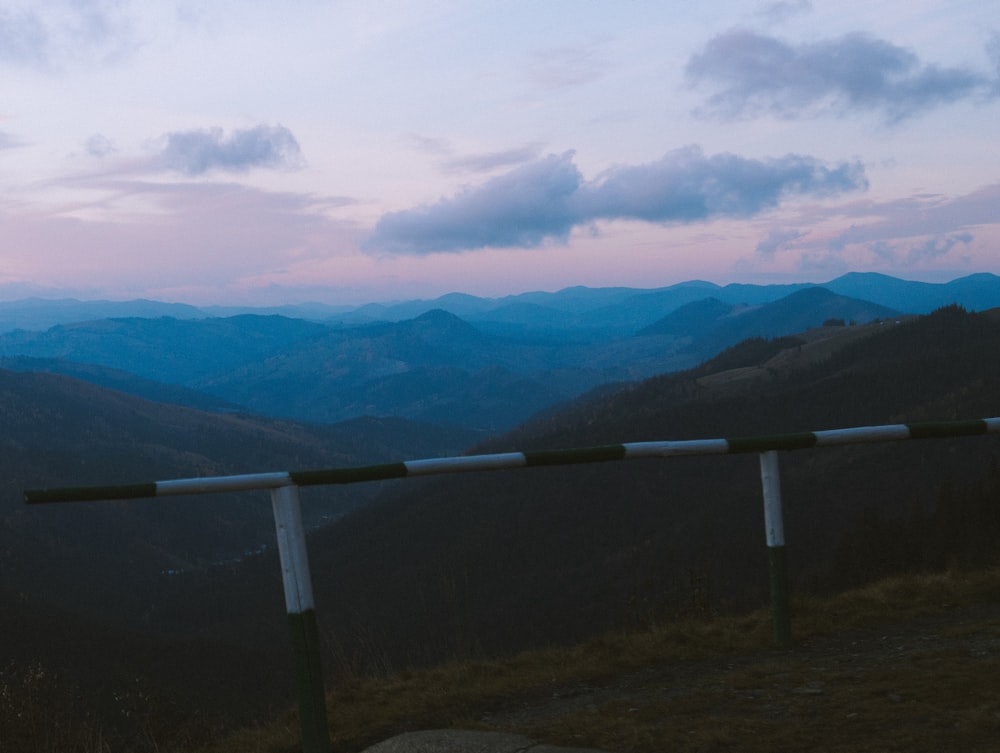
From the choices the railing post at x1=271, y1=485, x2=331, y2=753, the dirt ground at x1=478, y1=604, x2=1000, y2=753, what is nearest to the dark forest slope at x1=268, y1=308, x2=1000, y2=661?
the dirt ground at x1=478, y1=604, x2=1000, y2=753

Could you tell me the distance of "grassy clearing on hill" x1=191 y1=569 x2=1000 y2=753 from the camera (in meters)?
5.23

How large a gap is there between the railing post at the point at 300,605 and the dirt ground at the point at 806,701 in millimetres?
1148

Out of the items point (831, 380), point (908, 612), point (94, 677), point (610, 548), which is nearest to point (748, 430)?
point (831, 380)

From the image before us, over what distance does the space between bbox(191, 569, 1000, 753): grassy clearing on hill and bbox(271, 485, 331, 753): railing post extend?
1.93ft

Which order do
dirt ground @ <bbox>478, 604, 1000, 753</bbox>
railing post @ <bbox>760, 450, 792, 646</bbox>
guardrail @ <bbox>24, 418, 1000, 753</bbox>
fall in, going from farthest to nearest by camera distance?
railing post @ <bbox>760, 450, 792, 646</bbox> < guardrail @ <bbox>24, 418, 1000, 753</bbox> < dirt ground @ <bbox>478, 604, 1000, 753</bbox>

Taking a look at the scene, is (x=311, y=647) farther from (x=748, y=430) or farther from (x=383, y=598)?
(x=748, y=430)

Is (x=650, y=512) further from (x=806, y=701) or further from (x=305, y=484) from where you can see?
(x=305, y=484)

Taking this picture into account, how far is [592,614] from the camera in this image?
100 metres

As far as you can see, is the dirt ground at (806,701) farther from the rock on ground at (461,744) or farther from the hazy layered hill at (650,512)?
the hazy layered hill at (650,512)

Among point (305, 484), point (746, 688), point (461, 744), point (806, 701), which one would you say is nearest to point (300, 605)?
point (305, 484)

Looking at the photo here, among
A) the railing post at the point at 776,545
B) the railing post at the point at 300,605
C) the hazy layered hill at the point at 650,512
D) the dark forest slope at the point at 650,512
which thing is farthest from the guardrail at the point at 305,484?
the dark forest slope at the point at 650,512

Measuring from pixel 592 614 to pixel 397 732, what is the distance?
3821 inches

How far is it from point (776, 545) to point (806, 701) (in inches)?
57.3

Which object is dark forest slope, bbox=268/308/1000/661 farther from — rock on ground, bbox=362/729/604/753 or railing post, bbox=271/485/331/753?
railing post, bbox=271/485/331/753
